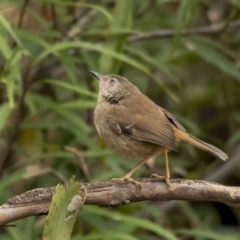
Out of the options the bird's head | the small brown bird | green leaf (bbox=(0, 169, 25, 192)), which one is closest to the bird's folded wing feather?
the small brown bird

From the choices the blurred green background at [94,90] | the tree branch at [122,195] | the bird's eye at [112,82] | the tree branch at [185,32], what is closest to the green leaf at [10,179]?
the blurred green background at [94,90]

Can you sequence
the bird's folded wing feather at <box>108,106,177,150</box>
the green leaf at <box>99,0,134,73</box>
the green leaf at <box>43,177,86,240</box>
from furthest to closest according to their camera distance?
1. the green leaf at <box>99,0,134,73</box>
2. the bird's folded wing feather at <box>108,106,177,150</box>
3. the green leaf at <box>43,177,86,240</box>

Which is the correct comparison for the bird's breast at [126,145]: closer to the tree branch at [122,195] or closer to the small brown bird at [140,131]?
the small brown bird at [140,131]

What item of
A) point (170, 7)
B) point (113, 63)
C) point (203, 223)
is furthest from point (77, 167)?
point (170, 7)

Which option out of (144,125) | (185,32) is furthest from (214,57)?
(144,125)

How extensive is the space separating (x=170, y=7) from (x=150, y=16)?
1.51 metres

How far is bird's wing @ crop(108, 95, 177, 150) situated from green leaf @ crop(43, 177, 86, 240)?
86 centimetres

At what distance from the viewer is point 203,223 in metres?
4.93

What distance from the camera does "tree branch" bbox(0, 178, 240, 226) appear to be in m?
2.41

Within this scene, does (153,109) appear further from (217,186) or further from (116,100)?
(217,186)

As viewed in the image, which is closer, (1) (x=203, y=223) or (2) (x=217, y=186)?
(2) (x=217, y=186)

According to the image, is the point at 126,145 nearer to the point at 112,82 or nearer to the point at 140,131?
the point at 140,131

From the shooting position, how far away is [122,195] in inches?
103

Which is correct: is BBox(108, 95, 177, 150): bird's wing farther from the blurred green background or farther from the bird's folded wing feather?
the blurred green background
